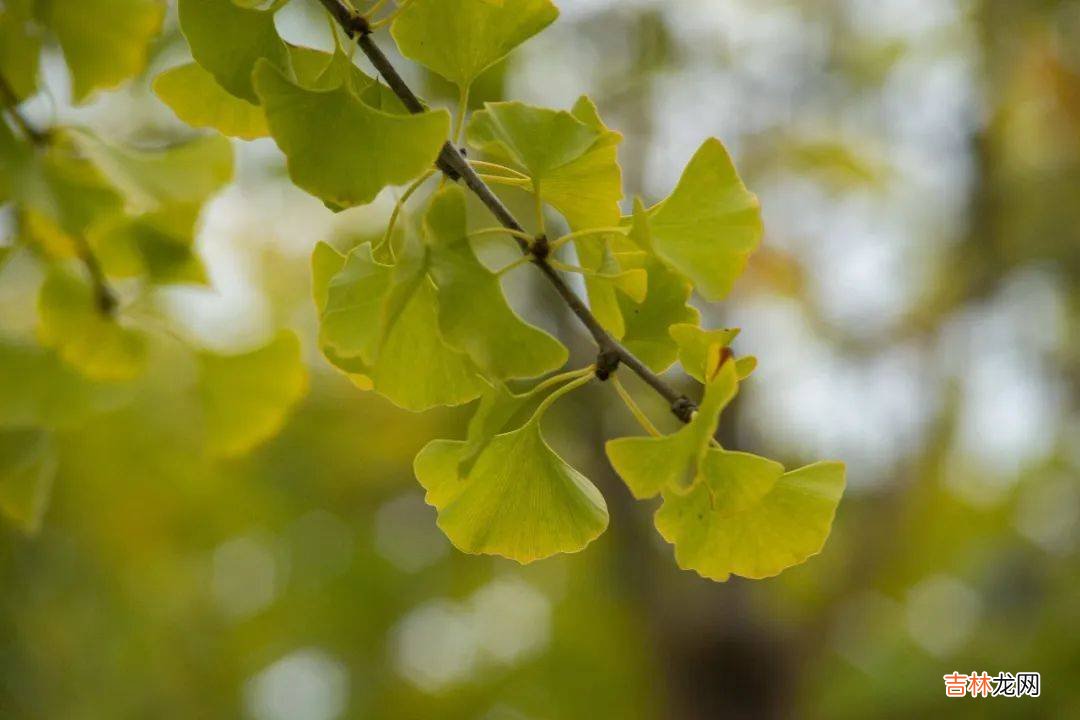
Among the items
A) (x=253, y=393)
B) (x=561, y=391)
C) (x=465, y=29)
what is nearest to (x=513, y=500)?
(x=561, y=391)

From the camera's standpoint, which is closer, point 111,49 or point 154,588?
point 111,49

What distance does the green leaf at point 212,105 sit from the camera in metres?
0.37

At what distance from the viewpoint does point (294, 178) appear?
0.28m

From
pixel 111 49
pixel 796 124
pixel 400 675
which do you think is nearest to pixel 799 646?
pixel 796 124

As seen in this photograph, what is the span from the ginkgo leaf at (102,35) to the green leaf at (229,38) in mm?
219

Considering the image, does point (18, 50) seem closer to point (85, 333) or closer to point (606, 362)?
point (85, 333)

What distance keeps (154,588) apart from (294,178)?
3081 mm

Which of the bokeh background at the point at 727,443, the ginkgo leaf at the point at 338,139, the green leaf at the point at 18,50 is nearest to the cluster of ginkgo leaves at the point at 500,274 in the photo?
the ginkgo leaf at the point at 338,139

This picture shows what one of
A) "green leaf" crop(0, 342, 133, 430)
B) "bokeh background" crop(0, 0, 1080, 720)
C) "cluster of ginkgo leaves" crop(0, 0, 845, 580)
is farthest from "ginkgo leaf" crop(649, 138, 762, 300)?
"bokeh background" crop(0, 0, 1080, 720)

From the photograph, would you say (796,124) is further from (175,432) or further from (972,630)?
(175,432)

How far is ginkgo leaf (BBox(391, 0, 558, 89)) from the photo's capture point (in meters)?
0.31

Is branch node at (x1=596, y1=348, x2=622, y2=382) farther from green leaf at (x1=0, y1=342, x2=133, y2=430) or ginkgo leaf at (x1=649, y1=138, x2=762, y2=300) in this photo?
green leaf at (x1=0, y1=342, x2=133, y2=430)

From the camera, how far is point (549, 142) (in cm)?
31

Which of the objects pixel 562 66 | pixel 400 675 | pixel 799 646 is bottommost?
pixel 400 675
